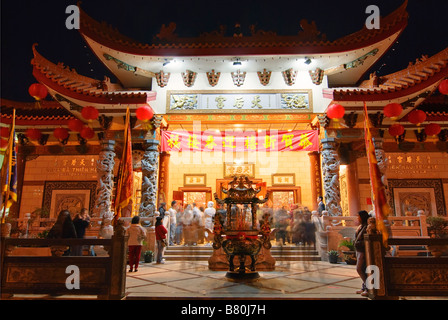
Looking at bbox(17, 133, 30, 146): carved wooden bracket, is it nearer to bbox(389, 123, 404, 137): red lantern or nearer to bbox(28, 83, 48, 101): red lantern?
bbox(28, 83, 48, 101): red lantern

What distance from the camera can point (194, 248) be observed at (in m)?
Answer: 8.32

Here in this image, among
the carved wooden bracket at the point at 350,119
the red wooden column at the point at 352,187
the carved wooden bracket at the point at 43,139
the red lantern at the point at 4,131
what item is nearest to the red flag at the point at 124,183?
the red lantern at the point at 4,131

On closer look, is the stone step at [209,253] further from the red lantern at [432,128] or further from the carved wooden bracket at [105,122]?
the red lantern at [432,128]

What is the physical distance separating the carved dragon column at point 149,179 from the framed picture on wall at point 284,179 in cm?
626

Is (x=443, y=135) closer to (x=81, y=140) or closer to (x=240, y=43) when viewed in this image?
(x=240, y=43)

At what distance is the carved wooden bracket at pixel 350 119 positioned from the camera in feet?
29.9

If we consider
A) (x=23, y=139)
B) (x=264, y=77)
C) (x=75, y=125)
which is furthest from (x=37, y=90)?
(x=264, y=77)

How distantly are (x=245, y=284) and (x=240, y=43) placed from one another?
7294mm

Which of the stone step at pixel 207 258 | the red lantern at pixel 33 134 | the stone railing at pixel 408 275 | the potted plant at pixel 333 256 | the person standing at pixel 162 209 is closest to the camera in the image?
the stone railing at pixel 408 275

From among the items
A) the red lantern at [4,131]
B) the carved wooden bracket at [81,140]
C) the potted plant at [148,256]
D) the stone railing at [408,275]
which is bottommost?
the potted plant at [148,256]

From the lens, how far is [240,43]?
9.04 m

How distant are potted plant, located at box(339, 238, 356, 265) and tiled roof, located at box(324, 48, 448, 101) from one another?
4.10m

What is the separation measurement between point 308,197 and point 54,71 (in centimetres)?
1113
